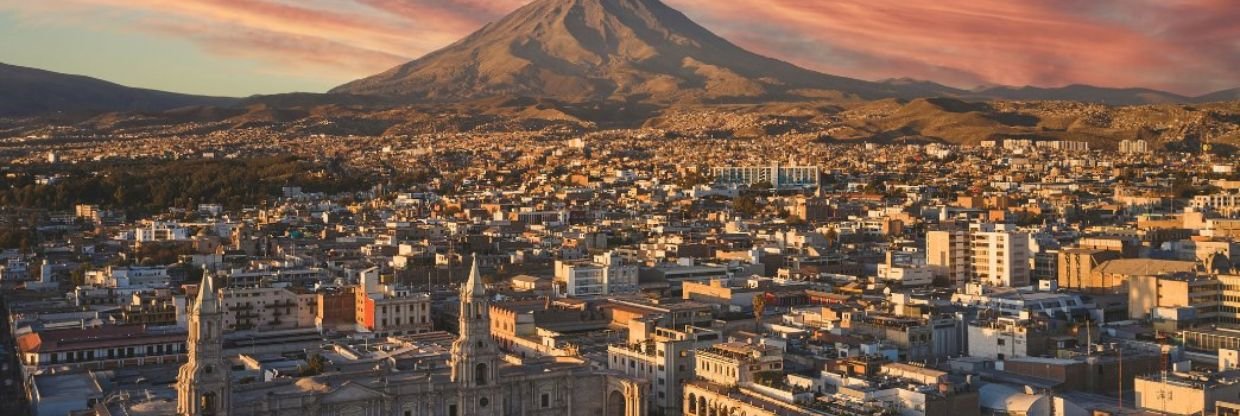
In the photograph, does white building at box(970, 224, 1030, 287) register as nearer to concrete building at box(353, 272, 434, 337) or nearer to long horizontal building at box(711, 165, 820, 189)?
concrete building at box(353, 272, 434, 337)

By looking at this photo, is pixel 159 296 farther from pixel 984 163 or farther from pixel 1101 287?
pixel 984 163

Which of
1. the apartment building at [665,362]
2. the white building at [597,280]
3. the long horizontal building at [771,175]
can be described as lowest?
the apartment building at [665,362]

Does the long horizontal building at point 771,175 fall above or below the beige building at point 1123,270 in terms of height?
above

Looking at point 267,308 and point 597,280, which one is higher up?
Result: point 597,280

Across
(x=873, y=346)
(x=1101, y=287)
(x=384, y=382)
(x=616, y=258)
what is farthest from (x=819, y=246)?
(x=384, y=382)

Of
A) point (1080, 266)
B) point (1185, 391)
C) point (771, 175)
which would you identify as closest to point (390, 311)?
point (1185, 391)

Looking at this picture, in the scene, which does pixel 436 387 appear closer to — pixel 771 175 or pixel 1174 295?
pixel 1174 295

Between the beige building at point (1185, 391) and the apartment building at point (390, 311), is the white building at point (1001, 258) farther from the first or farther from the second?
the beige building at point (1185, 391)

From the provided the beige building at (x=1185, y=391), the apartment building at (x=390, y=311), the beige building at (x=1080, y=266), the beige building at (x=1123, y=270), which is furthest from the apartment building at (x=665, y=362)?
the beige building at (x=1080, y=266)
